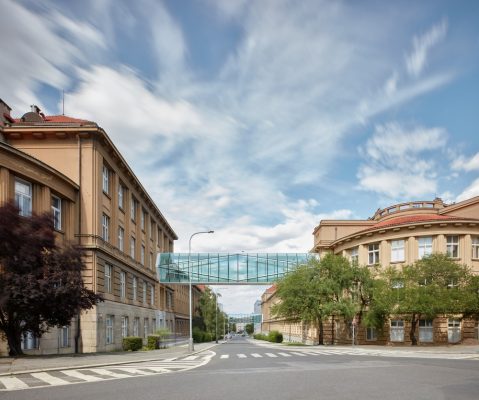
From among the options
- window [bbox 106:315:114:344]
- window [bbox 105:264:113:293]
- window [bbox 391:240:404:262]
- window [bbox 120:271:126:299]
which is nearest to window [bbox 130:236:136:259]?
window [bbox 120:271:126:299]

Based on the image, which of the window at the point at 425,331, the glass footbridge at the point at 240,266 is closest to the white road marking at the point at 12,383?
the window at the point at 425,331

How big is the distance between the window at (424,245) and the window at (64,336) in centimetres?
3067

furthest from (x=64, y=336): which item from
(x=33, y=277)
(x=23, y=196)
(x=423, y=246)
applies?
(x=423, y=246)

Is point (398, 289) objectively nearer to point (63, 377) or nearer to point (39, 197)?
point (39, 197)

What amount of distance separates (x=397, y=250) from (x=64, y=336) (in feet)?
100

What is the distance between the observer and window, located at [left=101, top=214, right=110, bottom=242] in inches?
1392

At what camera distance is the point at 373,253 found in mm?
48938

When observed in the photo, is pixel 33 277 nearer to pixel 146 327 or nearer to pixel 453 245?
pixel 146 327

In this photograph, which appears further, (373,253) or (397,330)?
(373,253)

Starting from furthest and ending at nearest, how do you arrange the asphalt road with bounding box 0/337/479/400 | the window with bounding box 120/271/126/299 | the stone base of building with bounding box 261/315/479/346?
the stone base of building with bounding box 261/315/479/346
the window with bounding box 120/271/126/299
the asphalt road with bounding box 0/337/479/400

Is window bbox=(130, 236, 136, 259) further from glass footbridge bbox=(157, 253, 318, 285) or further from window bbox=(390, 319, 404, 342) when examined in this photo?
window bbox=(390, 319, 404, 342)

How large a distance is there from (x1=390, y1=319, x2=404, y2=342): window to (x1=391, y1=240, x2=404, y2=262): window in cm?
564

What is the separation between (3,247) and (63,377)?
28.0 ft

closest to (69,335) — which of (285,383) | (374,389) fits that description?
(285,383)
